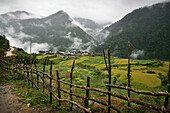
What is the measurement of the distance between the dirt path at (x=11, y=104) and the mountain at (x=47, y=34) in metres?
120

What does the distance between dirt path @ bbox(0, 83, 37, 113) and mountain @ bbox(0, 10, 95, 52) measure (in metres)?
120

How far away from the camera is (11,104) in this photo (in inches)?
144

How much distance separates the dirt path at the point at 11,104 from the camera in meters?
3.31

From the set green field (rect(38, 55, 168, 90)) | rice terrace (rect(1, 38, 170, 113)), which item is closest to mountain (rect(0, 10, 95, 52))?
green field (rect(38, 55, 168, 90))

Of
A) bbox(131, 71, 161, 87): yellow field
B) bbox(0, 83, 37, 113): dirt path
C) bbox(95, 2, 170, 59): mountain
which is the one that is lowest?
bbox(131, 71, 161, 87): yellow field

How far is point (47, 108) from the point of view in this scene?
3.47 m

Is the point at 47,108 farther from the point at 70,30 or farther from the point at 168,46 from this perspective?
the point at 70,30

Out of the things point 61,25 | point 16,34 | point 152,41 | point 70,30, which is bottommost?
point 152,41

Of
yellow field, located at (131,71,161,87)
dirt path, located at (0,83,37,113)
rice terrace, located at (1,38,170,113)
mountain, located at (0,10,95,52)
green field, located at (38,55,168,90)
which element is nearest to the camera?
rice terrace, located at (1,38,170,113)

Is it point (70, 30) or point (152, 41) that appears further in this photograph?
point (70, 30)

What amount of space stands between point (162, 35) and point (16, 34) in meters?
197

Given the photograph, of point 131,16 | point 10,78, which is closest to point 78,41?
point 131,16

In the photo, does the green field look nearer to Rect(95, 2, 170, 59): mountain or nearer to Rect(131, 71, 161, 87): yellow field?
Rect(131, 71, 161, 87): yellow field

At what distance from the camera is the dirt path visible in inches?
130
